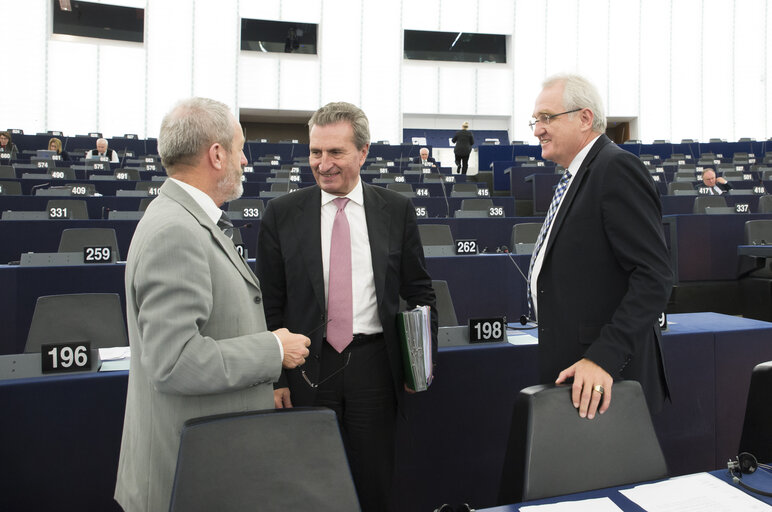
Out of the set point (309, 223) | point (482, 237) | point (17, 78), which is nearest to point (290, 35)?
point (17, 78)

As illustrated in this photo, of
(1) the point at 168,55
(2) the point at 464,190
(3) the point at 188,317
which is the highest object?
(1) the point at 168,55

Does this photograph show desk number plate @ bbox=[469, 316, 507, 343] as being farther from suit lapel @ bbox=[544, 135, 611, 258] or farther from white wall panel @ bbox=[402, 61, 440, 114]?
white wall panel @ bbox=[402, 61, 440, 114]

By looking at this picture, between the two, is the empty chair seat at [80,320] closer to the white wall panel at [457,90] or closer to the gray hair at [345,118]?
the gray hair at [345,118]

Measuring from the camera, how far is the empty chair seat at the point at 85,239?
13.0 feet

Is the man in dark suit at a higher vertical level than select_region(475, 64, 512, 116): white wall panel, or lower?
lower

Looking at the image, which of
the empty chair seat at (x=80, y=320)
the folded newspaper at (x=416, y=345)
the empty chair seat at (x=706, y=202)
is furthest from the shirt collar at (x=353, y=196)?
the empty chair seat at (x=706, y=202)

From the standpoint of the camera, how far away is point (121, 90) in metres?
14.9

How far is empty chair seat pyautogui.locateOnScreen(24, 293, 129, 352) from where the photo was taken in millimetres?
2488

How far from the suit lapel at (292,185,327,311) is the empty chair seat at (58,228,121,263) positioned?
112 inches

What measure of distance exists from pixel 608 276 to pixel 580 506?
22.4 inches

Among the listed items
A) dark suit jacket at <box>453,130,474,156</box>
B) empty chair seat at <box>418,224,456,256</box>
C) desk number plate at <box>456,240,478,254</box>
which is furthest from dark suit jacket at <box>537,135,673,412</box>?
dark suit jacket at <box>453,130,474,156</box>

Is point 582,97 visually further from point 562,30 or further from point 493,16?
point 562,30

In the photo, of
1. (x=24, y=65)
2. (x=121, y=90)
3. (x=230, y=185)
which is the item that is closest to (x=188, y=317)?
(x=230, y=185)

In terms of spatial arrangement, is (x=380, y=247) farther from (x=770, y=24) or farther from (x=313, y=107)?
(x=770, y=24)
